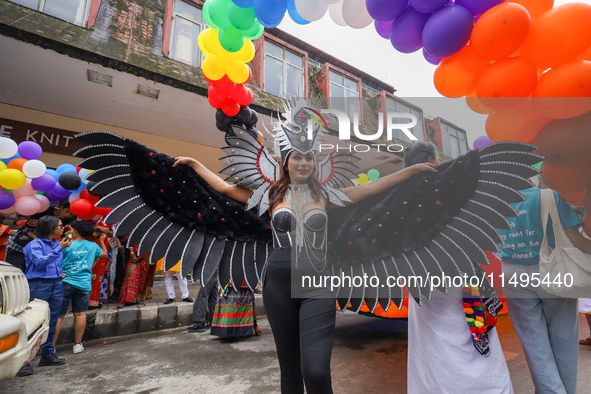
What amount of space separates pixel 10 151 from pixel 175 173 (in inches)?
139

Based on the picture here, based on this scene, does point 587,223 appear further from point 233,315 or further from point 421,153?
point 233,315

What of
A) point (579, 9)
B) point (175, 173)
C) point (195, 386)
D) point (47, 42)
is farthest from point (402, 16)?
point (47, 42)

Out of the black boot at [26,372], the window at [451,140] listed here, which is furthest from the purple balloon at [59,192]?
the window at [451,140]

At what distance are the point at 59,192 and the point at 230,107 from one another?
2.88 meters

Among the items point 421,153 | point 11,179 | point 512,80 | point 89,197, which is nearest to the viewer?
point 512,80

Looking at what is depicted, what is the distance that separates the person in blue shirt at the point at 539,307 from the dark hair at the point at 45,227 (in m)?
4.19

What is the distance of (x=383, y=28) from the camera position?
7.01ft

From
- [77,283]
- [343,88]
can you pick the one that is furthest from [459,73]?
[343,88]

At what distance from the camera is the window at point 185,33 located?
270 inches

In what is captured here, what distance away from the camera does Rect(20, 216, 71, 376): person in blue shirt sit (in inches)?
124

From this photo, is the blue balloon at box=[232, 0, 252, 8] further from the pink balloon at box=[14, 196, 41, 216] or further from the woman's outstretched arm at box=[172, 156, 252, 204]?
the pink balloon at box=[14, 196, 41, 216]

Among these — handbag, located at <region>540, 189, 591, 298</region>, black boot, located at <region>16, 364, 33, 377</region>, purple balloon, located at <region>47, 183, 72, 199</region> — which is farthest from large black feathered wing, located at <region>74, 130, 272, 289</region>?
purple balloon, located at <region>47, 183, 72, 199</region>

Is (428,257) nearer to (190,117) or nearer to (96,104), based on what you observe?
(190,117)

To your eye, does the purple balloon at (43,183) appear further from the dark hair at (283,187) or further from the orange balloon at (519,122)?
the orange balloon at (519,122)
